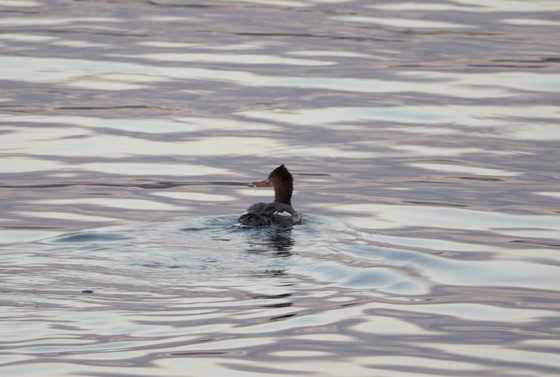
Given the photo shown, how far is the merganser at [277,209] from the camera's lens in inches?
498

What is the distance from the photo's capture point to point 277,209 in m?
12.9

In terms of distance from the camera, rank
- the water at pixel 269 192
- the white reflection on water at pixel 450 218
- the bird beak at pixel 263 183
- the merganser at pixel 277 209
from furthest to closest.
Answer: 1. the bird beak at pixel 263 183
2. the white reflection on water at pixel 450 218
3. the merganser at pixel 277 209
4. the water at pixel 269 192

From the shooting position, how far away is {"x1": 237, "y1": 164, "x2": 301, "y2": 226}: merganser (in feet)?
41.5

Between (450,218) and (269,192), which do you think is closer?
(450,218)

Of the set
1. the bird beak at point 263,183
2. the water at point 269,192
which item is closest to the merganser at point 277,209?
the bird beak at point 263,183

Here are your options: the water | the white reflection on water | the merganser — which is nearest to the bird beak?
the merganser

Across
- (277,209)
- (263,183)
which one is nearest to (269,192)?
(263,183)

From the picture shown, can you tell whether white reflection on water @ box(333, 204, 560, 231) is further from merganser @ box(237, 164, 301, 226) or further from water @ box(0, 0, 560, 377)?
merganser @ box(237, 164, 301, 226)

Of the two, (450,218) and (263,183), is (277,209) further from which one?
(450,218)

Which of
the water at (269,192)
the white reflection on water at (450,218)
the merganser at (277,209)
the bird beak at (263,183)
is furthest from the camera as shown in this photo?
the bird beak at (263,183)

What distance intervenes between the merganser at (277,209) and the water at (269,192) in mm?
185

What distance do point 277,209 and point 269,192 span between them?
2.25 meters

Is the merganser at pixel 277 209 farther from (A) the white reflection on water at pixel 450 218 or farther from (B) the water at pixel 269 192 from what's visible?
(A) the white reflection on water at pixel 450 218

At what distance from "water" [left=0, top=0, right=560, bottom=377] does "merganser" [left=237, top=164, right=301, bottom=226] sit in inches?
7.3
